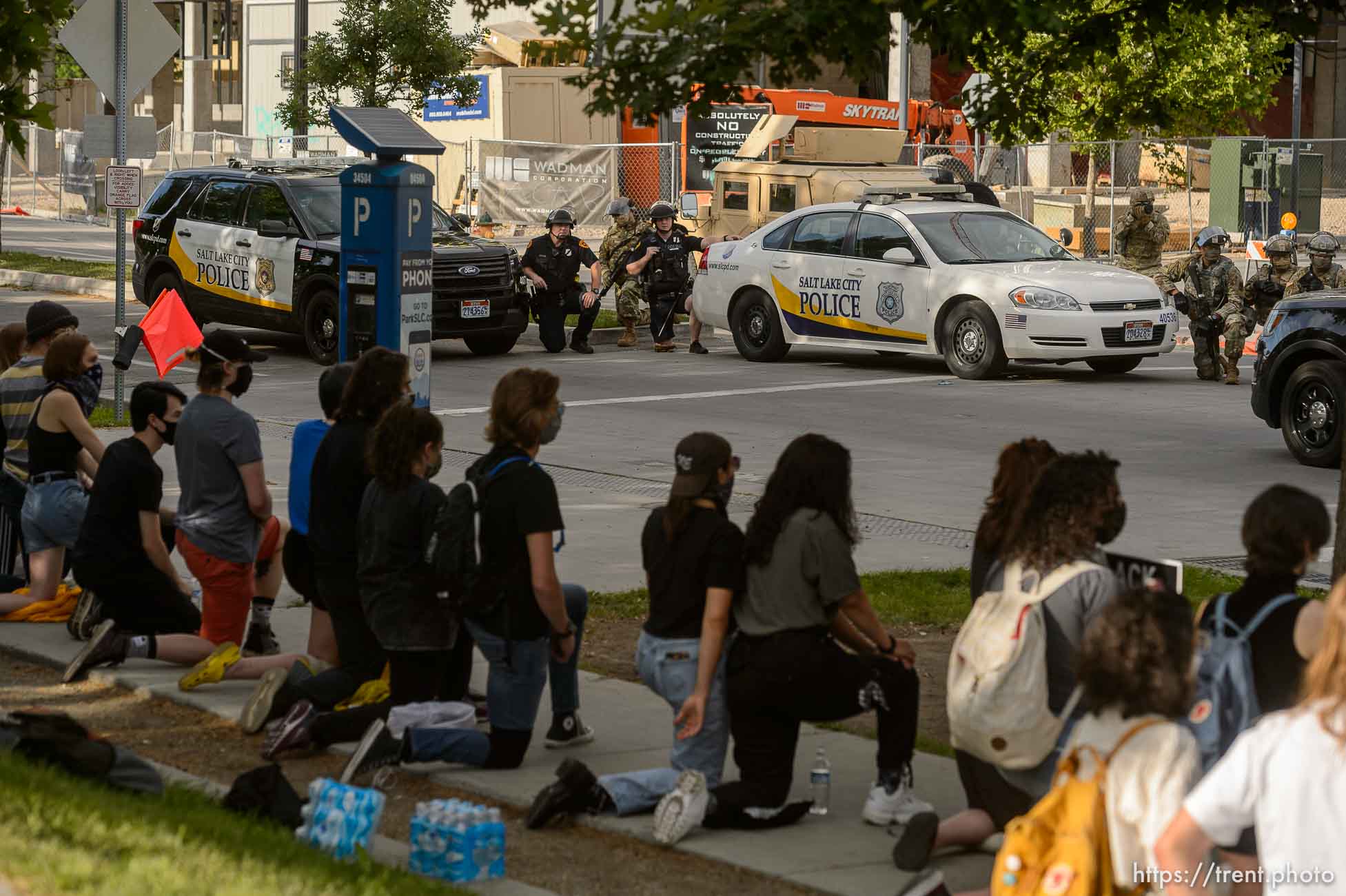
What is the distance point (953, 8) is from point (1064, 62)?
117 cm

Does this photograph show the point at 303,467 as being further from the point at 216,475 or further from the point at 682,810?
the point at 682,810

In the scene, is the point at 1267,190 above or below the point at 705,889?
above

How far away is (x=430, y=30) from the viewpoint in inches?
1222

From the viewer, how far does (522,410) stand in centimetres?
654

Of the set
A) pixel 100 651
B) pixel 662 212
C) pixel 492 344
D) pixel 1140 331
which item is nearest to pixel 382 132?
pixel 100 651

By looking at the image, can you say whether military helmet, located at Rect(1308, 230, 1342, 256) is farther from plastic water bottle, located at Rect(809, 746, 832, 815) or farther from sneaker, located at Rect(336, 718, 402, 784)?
sneaker, located at Rect(336, 718, 402, 784)

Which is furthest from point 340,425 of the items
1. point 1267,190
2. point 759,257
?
point 1267,190

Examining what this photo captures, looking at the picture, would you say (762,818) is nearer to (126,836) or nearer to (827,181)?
(126,836)

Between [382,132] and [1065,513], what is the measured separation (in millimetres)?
5265

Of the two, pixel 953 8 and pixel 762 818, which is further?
pixel 953 8

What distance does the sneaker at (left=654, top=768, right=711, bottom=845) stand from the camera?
5.86 metres

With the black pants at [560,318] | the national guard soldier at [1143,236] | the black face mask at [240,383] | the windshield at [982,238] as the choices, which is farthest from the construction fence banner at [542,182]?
the black face mask at [240,383]

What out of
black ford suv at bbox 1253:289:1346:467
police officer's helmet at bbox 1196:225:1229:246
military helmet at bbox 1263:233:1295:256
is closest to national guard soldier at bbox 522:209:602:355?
police officer's helmet at bbox 1196:225:1229:246

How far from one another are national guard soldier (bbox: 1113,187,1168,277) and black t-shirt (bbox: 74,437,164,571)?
601 inches
